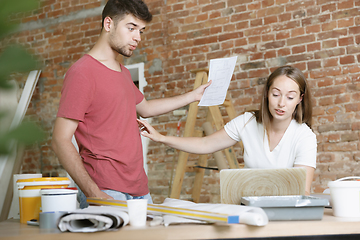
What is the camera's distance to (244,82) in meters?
3.60

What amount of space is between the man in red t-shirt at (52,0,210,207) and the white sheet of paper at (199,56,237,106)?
0.43 metres

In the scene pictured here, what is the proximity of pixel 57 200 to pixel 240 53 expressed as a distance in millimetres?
2844

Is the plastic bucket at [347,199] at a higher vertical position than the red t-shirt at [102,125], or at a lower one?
lower

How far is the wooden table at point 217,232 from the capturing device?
0.91 metres

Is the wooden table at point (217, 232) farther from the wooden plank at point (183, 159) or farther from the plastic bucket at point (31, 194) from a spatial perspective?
the wooden plank at point (183, 159)

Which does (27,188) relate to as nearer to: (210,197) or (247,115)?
(247,115)

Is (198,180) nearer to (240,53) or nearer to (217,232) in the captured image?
(240,53)

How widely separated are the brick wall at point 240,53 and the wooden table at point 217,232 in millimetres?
1910

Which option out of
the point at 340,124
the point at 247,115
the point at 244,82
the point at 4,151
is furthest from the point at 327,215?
the point at 244,82

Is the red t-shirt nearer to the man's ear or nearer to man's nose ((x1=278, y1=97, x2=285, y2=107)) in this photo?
the man's ear

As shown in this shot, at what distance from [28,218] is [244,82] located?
271cm

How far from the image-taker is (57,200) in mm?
1090

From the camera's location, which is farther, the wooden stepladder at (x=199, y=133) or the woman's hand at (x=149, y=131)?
the wooden stepladder at (x=199, y=133)

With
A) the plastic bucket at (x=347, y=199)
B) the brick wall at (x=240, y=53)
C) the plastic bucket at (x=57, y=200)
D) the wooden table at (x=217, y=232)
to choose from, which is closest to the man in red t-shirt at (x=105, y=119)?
the plastic bucket at (x=57, y=200)
